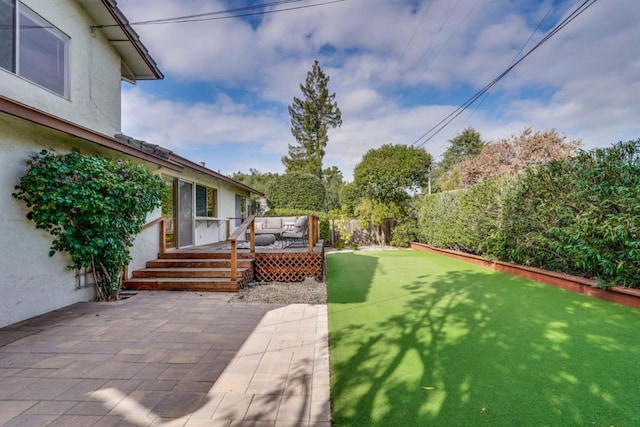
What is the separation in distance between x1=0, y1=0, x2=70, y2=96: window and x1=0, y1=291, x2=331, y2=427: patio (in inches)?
156

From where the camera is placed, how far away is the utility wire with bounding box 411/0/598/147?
254 inches

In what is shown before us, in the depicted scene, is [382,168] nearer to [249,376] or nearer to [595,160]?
[595,160]

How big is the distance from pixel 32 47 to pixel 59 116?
110cm

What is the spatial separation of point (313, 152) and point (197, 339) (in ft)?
81.0

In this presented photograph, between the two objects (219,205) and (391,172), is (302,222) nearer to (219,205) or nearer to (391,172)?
(219,205)

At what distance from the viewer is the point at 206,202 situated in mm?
10172

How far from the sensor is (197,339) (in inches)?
139

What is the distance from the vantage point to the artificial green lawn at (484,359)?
212 centimetres

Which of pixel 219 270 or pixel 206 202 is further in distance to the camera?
pixel 206 202

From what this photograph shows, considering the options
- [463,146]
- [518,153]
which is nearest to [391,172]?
[518,153]

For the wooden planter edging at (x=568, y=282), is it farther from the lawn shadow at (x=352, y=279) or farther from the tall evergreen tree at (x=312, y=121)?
the tall evergreen tree at (x=312, y=121)

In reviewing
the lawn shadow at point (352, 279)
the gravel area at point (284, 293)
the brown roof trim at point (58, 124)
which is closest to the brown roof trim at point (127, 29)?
the brown roof trim at point (58, 124)

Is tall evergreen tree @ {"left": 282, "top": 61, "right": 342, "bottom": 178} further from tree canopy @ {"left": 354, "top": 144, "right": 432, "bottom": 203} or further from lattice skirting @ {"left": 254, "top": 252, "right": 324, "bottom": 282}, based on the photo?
lattice skirting @ {"left": 254, "top": 252, "right": 324, "bottom": 282}

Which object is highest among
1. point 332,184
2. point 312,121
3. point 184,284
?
point 312,121
